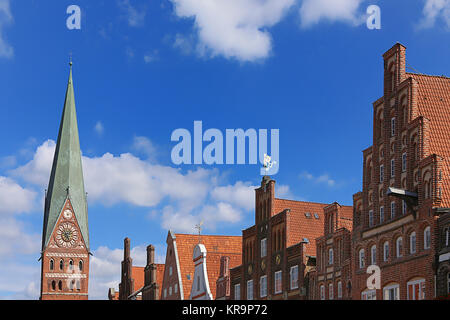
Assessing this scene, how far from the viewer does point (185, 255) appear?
7688 cm

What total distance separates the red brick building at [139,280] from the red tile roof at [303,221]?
28.1 metres

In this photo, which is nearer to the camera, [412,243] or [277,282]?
[412,243]

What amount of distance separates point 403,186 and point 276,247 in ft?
57.9

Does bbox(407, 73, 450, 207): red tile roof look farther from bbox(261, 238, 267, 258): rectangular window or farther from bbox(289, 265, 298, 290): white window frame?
bbox(261, 238, 267, 258): rectangular window

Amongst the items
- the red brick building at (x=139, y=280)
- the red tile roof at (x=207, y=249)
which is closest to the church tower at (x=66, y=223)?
the red brick building at (x=139, y=280)

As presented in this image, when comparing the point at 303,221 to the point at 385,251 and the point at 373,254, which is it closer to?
the point at 373,254

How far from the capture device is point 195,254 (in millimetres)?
71812

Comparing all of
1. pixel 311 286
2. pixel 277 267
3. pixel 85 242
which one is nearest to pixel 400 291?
pixel 311 286

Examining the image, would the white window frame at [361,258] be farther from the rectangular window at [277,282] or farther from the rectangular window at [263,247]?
the rectangular window at [263,247]

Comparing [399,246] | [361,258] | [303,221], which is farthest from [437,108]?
[303,221]

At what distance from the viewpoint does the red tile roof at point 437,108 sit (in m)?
41.7

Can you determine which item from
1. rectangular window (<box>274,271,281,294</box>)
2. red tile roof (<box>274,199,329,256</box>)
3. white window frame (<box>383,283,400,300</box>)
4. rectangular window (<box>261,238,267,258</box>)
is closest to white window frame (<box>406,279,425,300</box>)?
white window frame (<box>383,283,400,300</box>)

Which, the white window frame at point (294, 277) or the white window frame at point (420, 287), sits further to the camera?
the white window frame at point (294, 277)

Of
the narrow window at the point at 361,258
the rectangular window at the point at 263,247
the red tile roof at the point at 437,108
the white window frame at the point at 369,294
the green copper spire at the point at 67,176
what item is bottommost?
the white window frame at the point at 369,294
